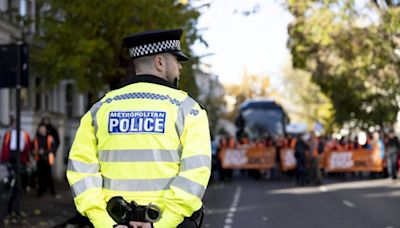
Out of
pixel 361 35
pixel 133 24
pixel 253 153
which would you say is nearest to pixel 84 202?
pixel 133 24

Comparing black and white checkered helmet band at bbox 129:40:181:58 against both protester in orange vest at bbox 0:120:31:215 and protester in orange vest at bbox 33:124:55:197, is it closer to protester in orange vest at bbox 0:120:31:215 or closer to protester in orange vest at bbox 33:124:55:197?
protester in orange vest at bbox 0:120:31:215

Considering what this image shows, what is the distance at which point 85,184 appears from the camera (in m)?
4.18

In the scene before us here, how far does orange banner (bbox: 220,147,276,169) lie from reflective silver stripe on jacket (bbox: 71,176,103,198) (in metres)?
29.5

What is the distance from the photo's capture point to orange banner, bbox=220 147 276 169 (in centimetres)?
3384

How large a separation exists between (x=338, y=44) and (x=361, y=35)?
1999 mm

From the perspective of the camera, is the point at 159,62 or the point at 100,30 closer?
the point at 159,62

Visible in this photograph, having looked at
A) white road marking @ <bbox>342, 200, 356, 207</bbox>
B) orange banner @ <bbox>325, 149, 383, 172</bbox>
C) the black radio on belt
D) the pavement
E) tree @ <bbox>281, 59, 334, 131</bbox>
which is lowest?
white road marking @ <bbox>342, 200, 356, 207</bbox>

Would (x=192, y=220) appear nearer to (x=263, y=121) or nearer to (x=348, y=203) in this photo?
(x=348, y=203)

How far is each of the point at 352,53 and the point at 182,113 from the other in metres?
28.5

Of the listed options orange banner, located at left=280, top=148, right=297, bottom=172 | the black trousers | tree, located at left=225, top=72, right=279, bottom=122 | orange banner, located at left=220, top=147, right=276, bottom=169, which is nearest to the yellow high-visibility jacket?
the black trousers

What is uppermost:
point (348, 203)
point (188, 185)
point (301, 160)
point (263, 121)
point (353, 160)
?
point (263, 121)

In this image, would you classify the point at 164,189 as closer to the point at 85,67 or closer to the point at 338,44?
the point at 85,67

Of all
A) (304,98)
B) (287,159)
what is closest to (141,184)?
(287,159)

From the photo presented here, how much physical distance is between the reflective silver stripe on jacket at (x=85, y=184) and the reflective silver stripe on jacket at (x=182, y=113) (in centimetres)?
46
